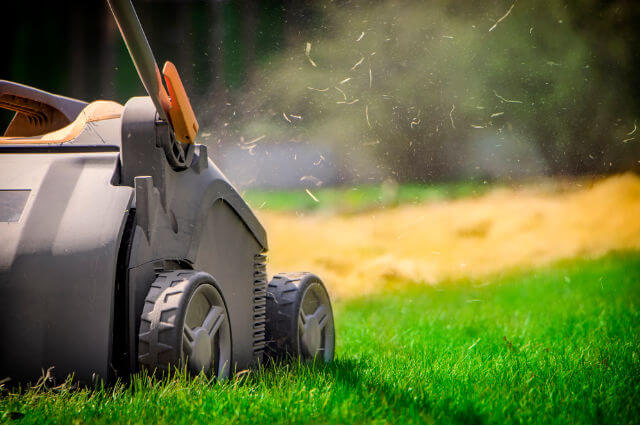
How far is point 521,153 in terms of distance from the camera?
180 inches

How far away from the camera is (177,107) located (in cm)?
204

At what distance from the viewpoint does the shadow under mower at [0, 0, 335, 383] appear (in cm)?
178

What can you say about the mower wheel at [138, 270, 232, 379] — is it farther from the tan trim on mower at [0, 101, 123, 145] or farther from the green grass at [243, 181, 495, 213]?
the green grass at [243, 181, 495, 213]

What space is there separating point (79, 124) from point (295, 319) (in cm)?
99

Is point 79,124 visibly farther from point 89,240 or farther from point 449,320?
point 449,320

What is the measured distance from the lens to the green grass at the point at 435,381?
1.72 metres

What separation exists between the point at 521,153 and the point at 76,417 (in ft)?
11.8

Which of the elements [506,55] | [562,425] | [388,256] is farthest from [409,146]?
[562,425]

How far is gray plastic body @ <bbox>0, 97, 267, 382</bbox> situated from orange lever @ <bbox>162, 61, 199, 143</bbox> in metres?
0.08

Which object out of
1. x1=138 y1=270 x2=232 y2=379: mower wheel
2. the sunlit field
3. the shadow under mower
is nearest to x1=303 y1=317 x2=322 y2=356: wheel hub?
the sunlit field

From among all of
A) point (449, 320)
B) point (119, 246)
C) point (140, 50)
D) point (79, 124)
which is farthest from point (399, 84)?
point (119, 246)

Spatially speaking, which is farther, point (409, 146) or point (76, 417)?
point (409, 146)

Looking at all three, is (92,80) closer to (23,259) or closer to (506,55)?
(506,55)

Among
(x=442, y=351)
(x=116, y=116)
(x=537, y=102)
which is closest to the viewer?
(x=116, y=116)
